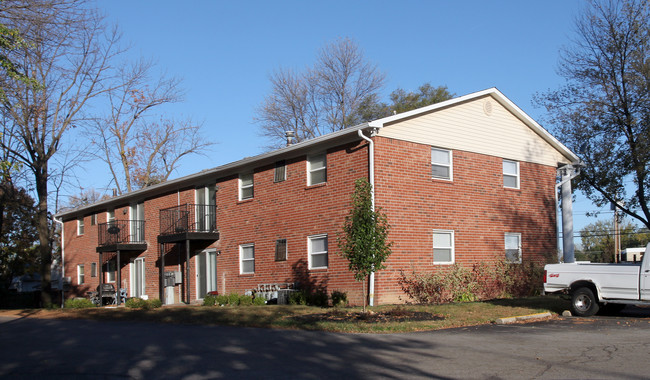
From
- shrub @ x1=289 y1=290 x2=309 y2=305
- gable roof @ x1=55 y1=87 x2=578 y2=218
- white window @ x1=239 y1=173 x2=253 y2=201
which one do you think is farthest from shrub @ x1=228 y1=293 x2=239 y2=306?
gable roof @ x1=55 y1=87 x2=578 y2=218

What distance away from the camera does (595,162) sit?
26.9 metres

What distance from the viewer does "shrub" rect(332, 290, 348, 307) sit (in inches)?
725

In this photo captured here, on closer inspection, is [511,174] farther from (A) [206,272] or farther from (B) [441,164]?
(A) [206,272]

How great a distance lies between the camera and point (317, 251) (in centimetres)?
2002

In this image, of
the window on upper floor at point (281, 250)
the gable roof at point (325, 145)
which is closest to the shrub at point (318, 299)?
the window on upper floor at point (281, 250)

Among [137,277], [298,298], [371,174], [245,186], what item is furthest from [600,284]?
[137,277]

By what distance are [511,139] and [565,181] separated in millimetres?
3249

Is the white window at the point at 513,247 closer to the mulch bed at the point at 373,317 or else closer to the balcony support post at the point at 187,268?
the mulch bed at the point at 373,317

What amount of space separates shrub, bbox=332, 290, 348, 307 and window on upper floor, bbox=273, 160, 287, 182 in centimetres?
490

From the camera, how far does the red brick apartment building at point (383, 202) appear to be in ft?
61.9

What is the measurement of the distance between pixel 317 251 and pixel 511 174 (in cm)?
812

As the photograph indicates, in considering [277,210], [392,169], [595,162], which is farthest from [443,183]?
[595,162]

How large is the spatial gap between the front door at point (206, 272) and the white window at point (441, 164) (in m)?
9.65

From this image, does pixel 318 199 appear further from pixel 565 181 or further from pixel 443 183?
pixel 565 181
